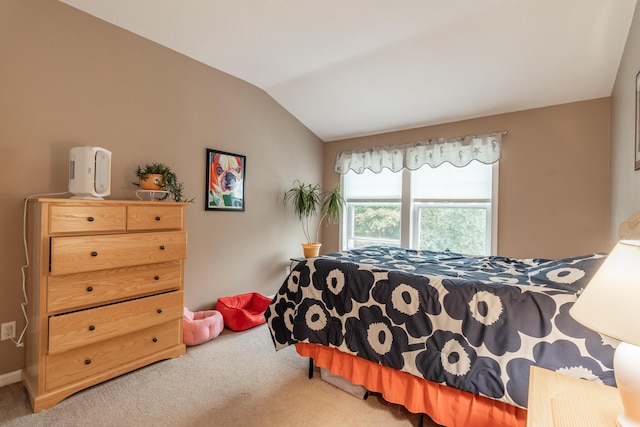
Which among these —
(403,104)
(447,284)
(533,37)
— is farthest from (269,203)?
(533,37)

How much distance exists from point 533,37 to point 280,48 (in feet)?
6.47

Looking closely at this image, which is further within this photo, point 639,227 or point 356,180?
point 356,180

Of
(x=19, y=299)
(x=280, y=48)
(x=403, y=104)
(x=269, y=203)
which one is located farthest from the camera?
(x=269, y=203)

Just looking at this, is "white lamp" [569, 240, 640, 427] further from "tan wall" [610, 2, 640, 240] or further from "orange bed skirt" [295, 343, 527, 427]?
"tan wall" [610, 2, 640, 240]

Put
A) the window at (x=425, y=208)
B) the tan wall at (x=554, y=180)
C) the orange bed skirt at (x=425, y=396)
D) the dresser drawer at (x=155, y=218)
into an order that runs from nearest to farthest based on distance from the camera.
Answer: the orange bed skirt at (x=425, y=396)
the dresser drawer at (x=155, y=218)
the tan wall at (x=554, y=180)
the window at (x=425, y=208)

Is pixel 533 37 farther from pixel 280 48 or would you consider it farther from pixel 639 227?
pixel 280 48

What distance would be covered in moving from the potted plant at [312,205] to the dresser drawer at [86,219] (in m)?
2.07

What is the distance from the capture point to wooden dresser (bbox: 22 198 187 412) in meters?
1.70

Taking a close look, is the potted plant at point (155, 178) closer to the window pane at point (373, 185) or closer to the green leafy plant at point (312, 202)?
the green leafy plant at point (312, 202)

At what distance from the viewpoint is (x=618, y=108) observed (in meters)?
2.22

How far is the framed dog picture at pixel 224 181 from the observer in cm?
298

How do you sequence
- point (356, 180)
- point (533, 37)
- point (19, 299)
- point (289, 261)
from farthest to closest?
point (356, 180) < point (289, 261) < point (533, 37) < point (19, 299)

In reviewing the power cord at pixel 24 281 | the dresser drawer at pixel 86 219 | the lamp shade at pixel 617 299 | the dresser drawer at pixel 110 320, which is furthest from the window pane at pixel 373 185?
the power cord at pixel 24 281

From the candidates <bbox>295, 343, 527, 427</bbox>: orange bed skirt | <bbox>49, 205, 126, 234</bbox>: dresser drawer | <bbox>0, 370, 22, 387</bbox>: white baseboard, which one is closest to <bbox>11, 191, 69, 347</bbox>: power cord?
<bbox>0, 370, 22, 387</bbox>: white baseboard
